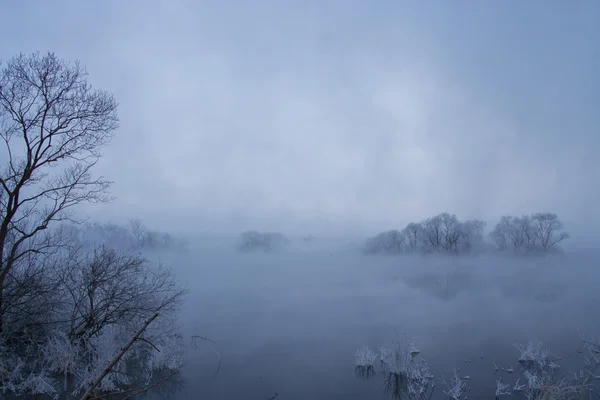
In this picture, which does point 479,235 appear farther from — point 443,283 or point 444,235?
point 443,283

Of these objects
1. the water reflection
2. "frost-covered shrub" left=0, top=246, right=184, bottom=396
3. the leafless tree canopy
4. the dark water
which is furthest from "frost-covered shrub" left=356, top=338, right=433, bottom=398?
the leafless tree canopy

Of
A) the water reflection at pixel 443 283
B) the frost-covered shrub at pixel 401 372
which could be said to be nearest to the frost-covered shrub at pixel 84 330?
the frost-covered shrub at pixel 401 372

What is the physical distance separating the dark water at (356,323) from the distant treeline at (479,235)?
6.51m

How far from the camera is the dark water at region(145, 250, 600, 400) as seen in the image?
11516mm

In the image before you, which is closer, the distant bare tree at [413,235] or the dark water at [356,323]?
the dark water at [356,323]

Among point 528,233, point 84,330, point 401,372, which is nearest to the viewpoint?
point 84,330

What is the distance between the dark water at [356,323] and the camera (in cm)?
1152

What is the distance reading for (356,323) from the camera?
19562 mm

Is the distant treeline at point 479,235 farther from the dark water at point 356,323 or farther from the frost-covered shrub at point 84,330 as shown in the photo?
the frost-covered shrub at point 84,330

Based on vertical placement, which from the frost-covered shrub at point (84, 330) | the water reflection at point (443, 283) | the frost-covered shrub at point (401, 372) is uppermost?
the frost-covered shrub at point (84, 330)

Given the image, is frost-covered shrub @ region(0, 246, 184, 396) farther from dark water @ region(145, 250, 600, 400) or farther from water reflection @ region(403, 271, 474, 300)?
water reflection @ region(403, 271, 474, 300)

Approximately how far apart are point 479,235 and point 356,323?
39.7 meters

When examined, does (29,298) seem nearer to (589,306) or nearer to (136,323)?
(136,323)

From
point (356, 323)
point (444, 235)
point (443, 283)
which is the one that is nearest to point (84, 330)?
point (356, 323)
